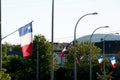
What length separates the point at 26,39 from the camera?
97.0 feet

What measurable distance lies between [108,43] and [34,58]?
7437cm

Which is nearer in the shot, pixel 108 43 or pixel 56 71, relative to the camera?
pixel 56 71

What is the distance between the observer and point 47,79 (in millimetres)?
84000

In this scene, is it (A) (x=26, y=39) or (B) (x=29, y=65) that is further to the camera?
(B) (x=29, y=65)

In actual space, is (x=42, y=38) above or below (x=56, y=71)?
above

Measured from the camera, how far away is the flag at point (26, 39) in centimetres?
2892

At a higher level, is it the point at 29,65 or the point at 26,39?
the point at 26,39

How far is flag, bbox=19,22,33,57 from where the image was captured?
2892 centimetres

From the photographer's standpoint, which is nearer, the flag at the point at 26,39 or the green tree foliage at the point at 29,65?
the flag at the point at 26,39

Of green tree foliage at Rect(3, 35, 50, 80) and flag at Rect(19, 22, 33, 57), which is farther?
green tree foliage at Rect(3, 35, 50, 80)

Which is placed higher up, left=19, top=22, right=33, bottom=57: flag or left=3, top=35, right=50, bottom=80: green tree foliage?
left=19, top=22, right=33, bottom=57: flag

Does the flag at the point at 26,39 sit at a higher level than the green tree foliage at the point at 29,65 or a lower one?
higher

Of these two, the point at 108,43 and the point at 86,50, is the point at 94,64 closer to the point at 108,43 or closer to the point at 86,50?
the point at 86,50

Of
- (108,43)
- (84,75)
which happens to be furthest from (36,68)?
(108,43)
